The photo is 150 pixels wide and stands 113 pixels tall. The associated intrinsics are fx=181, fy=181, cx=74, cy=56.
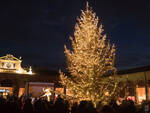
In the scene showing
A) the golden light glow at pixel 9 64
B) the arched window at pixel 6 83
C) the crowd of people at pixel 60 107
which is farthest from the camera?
the arched window at pixel 6 83

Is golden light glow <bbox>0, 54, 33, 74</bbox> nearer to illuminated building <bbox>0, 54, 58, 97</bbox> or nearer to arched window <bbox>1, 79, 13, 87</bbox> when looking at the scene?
illuminated building <bbox>0, 54, 58, 97</bbox>

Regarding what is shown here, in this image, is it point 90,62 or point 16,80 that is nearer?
point 90,62

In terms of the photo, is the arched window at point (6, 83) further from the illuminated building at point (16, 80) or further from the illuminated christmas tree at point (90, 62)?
the illuminated christmas tree at point (90, 62)

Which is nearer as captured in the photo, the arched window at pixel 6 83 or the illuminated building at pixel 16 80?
the illuminated building at pixel 16 80

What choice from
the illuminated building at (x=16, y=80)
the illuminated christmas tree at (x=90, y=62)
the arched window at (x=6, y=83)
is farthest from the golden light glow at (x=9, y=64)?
the illuminated christmas tree at (x=90, y=62)

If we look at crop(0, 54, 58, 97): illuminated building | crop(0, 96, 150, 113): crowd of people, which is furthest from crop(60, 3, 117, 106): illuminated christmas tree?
crop(0, 54, 58, 97): illuminated building

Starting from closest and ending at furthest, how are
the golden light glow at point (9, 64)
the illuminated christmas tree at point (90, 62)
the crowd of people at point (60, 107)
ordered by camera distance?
the crowd of people at point (60, 107) → the illuminated christmas tree at point (90, 62) → the golden light glow at point (9, 64)

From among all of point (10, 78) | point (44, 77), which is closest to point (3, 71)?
point (10, 78)

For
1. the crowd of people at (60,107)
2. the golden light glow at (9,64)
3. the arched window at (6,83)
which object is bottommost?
the crowd of people at (60,107)

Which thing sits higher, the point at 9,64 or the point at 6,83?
the point at 9,64

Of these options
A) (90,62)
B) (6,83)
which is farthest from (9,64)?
(90,62)

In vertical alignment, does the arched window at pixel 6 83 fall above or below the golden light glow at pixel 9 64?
below

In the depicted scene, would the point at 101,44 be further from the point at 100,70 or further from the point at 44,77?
the point at 44,77

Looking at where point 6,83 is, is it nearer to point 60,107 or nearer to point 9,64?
point 9,64
